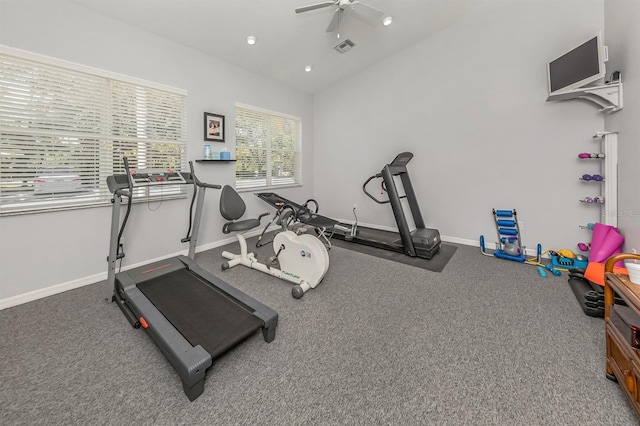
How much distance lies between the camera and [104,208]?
114 inches

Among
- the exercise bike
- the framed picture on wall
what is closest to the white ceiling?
the framed picture on wall

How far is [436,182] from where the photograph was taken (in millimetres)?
4297

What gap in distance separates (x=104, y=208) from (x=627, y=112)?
5697 mm

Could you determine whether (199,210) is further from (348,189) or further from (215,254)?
(348,189)

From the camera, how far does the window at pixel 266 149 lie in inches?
175

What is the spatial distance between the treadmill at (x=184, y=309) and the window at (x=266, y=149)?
179cm

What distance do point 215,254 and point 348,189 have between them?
301cm

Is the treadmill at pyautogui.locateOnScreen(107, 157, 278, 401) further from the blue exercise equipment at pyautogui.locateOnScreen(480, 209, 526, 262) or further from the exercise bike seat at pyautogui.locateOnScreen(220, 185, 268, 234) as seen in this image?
the blue exercise equipment at pyautogui.locateOnScreen(480, 209, 526, 262)

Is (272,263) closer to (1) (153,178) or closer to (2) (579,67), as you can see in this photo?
(1) (153,178)

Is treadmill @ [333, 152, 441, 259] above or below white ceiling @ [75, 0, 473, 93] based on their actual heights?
below

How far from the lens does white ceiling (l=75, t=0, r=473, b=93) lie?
9.42ft

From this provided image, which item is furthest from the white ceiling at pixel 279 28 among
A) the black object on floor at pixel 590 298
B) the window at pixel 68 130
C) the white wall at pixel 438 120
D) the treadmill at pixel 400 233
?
the black object on floor at pixel 590 298

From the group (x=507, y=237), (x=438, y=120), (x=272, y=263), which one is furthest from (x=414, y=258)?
(x=438, y=120)

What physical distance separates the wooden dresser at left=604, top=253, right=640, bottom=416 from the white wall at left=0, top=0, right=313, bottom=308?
4262 millimetres
